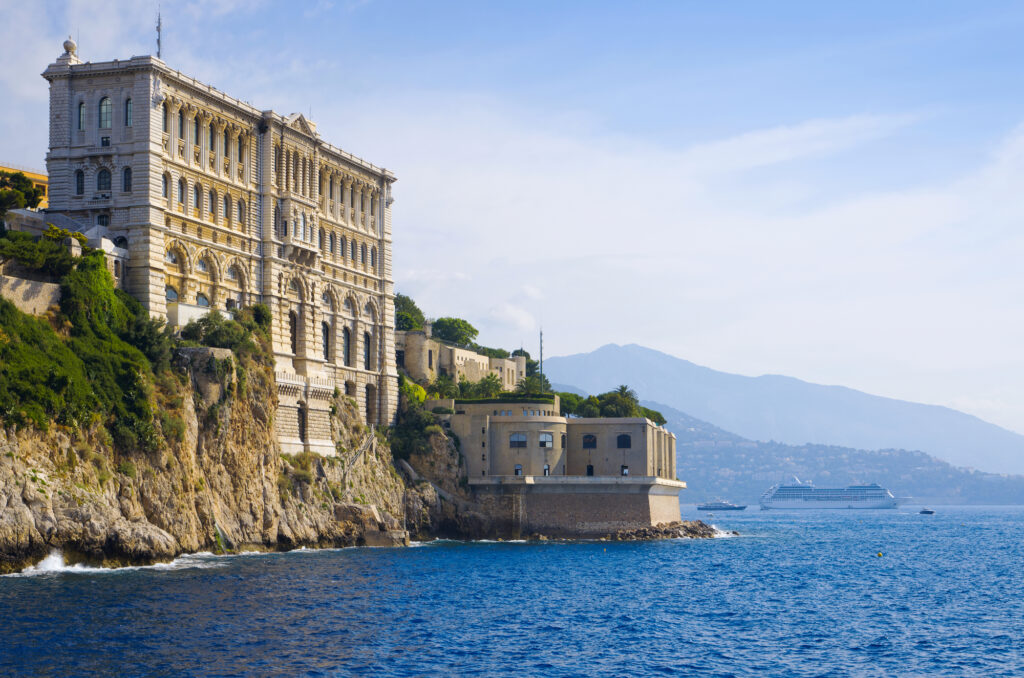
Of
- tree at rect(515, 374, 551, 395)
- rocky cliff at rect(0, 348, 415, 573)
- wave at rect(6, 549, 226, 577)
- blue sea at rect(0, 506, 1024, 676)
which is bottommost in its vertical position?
blue sea at rect(0, 506, 1024, 676)

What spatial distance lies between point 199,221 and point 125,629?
157 feet

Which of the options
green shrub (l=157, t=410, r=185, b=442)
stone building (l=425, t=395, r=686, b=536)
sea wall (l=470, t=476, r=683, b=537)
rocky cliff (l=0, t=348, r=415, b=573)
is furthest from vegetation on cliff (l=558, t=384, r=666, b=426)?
green shrub (l=157, t=410, r=185, b=442)

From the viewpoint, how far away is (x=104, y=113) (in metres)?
89.7

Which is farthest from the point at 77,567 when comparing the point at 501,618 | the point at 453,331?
the point at 453,331

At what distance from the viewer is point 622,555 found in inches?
3856

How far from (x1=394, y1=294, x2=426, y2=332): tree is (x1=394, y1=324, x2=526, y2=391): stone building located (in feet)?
33.9

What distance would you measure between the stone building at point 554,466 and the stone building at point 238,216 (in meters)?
9.37

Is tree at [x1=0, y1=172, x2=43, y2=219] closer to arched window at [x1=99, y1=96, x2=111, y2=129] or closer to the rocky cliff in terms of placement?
arched window at [x1=99, y1=96, x2=111, y2=129]

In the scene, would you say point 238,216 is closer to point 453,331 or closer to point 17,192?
point 17,192

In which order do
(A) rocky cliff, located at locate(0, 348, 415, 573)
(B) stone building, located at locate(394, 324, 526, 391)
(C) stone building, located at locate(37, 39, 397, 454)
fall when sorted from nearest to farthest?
(A) rocky cliff, located at locate(0, 348, 415, 573)
(C) stone building, located at locate(37, 39, 397, 454)
(B) stone building, located at locate(394, 324, 526, 391)

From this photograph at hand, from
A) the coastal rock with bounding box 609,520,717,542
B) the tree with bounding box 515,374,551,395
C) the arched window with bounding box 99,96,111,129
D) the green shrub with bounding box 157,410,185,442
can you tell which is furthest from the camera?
the tree with bounding box 515,374,551,395

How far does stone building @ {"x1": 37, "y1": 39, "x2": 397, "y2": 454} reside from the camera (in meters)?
88.1

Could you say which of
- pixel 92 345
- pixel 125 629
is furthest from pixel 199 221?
pixel 125 629

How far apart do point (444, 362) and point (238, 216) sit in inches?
1598
